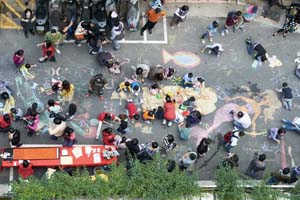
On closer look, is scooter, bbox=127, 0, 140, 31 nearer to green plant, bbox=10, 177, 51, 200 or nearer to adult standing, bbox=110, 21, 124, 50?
adult standing, bbox=110, 21, 124, 50

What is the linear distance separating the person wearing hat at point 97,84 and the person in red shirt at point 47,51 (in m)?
1.90

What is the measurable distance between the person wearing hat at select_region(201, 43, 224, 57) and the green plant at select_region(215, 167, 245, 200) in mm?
7113

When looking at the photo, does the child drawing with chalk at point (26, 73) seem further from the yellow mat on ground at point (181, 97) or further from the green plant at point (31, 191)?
the green plant at point (31, 191)

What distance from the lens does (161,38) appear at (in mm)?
23250

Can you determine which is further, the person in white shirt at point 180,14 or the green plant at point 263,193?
the person in white shirt at point 180,14

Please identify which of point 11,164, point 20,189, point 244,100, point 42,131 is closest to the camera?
point 20,189

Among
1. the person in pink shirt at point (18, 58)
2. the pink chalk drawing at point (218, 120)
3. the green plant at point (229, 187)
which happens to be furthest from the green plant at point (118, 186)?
the person in pink shirt at point (18, 58)

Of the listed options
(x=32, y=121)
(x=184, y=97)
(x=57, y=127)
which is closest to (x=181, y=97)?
(x=184, y=97)

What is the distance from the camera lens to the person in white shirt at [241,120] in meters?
21.0

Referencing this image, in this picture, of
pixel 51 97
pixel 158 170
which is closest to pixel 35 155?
pixel 51 97

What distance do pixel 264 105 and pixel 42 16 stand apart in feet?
29.7

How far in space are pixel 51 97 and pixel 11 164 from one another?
3194 millimetres

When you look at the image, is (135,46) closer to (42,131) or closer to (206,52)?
(206,52)

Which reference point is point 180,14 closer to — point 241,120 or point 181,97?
point 181,97
